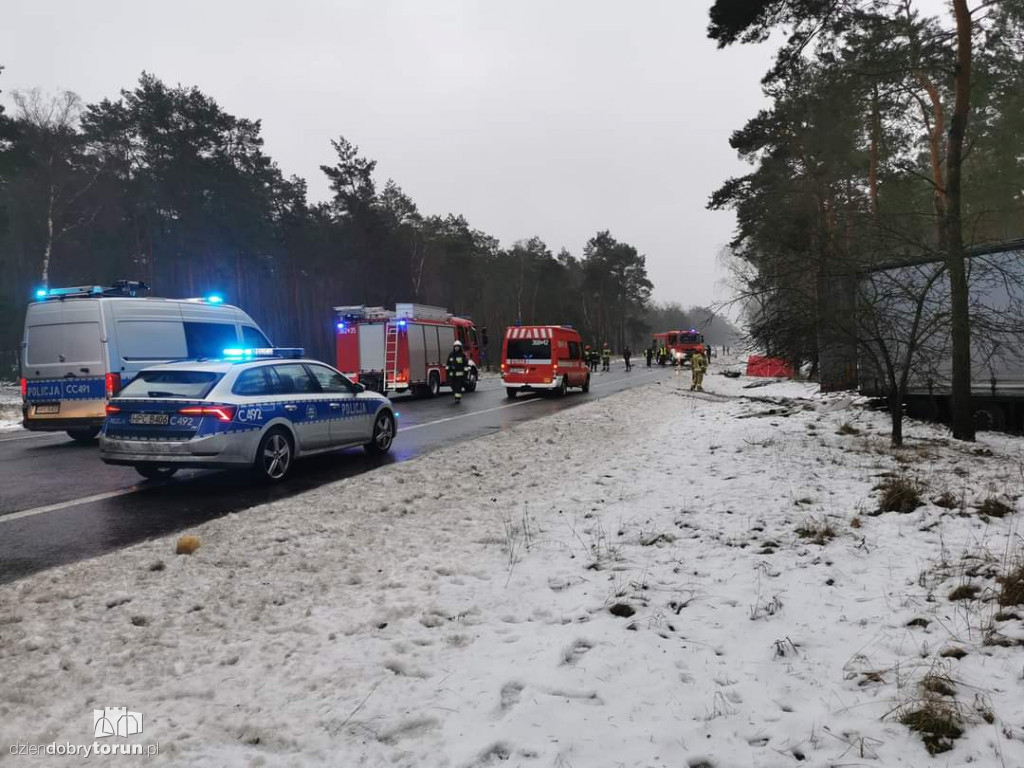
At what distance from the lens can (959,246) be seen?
892 centimetres

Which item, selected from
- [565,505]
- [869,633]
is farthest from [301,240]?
[869,633]

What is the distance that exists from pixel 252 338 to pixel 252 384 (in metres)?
6.74

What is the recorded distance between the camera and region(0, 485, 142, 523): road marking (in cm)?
619

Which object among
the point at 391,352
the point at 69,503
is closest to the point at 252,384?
the point at 69,503

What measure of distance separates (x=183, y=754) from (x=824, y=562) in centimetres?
427

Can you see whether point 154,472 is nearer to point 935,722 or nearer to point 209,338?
point 209,338

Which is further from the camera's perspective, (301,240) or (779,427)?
(301,240)

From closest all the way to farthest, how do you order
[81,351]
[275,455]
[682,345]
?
[275,455] → [81,351] → [682,345]

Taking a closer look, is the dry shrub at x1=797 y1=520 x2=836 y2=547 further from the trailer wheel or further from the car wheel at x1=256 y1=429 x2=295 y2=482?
the trailer wheel

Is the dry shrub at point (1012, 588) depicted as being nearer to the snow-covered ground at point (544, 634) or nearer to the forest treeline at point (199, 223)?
the snow-covered ground at point (544, 634)

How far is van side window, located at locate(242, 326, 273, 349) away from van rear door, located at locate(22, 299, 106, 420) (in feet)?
9.96

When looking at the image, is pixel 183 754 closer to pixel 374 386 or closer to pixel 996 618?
pixel 996 618

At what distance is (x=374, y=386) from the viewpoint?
20000 mm

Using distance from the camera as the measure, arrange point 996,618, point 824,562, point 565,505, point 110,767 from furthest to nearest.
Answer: point 565,505 → point 824,562 → point 996,618 → point 110,767
